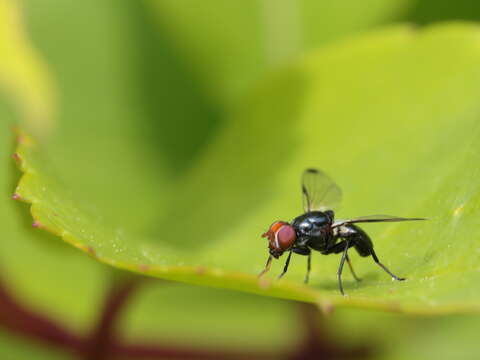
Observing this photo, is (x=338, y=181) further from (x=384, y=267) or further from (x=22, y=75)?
(x=22, y=75)

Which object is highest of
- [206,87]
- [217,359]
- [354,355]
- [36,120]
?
[206,87]

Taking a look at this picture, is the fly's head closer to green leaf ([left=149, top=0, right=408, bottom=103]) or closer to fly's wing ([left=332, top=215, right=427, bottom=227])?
fly's wing ([left=332, top=215, right=427, bottom=227])

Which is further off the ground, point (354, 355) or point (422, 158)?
point (422, 158)

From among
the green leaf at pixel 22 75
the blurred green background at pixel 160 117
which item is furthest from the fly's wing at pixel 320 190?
the green leaf at pixel 22 75

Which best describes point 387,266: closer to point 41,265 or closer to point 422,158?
point 422,158

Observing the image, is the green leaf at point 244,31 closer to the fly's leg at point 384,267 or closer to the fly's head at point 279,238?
the fly's head at point 279,238

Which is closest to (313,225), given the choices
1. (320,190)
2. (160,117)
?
(320,190)

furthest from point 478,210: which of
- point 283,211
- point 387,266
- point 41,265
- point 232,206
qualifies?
point 41,265
